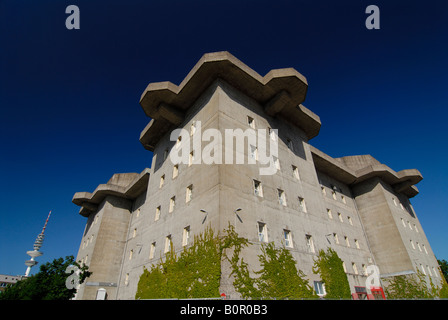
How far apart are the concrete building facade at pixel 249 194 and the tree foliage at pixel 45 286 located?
6810 mm

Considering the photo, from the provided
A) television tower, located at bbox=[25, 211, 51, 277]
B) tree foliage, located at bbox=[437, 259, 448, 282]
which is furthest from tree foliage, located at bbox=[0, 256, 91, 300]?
television tower, located at bbox=[25, 211, 51, 277]

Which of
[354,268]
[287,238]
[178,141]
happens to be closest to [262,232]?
[287,238]

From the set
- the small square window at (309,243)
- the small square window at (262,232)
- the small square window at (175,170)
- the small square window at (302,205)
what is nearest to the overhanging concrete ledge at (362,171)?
the small square window at (302,205)

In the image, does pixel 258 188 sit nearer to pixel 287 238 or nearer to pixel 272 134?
pixel 287 238

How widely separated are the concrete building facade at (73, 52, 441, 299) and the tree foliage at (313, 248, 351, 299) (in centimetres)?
76

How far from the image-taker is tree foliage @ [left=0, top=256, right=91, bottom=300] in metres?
23.9

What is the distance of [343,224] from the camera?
34750mm

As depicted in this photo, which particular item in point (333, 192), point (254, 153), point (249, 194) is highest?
point (333, 192)

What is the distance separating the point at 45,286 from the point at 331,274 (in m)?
29.2

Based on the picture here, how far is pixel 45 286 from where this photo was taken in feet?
83.5

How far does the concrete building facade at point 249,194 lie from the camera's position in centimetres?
1992

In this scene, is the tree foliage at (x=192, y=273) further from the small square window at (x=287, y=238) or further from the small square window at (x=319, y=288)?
the small square window at (x=319, y=288)

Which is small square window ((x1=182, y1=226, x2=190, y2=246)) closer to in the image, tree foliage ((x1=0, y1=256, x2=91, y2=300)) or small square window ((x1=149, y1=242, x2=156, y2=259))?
small square window ((x1=149, y1=242, x2=156, y2=259))
